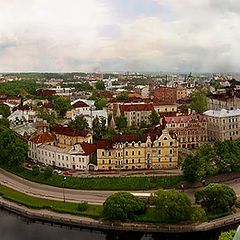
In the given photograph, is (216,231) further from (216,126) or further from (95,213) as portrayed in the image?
(216,126)

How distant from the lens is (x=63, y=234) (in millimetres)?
30391

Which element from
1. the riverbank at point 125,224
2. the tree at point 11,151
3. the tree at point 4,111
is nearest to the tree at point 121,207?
the riverbank at point 125,224

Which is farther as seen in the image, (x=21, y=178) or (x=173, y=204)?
(x=21, y=178)

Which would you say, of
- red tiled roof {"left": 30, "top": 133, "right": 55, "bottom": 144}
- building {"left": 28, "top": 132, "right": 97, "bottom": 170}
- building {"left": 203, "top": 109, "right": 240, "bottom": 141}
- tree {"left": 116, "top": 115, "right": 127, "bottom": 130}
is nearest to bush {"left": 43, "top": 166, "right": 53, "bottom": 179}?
building {"left": 28, "top": 132, "right": 97, "bottom": 170}

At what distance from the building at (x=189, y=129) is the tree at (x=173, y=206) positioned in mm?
21282

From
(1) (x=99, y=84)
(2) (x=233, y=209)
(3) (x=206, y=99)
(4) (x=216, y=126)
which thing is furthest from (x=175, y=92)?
(2) (x=233, y=209)

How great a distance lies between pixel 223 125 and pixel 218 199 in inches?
854

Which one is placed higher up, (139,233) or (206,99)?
(206,99)

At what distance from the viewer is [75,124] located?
184 feet

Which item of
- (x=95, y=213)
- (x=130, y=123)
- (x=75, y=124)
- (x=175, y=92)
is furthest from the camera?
(x=175, y=92)

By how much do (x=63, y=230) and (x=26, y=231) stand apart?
350 cm

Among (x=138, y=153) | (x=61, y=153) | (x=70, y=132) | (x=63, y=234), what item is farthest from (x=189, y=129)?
(x=63, y=234)

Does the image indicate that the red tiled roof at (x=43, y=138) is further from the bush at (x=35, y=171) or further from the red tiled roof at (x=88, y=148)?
the red tiled roof at (x=88, y=148)

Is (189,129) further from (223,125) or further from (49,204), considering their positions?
(49,204)
